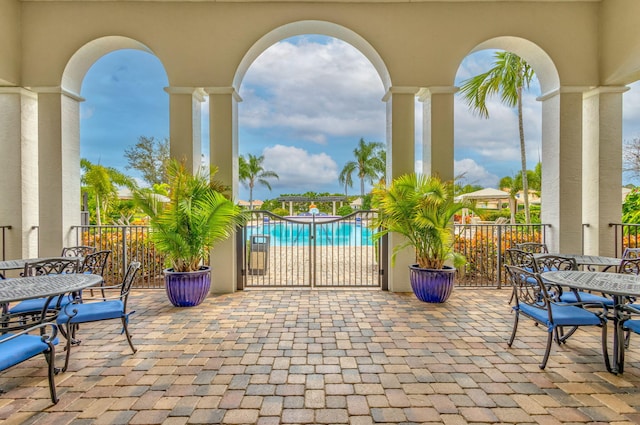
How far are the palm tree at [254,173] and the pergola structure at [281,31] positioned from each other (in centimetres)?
2215

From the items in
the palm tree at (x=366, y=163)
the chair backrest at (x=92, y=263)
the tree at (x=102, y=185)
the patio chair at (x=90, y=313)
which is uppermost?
the palm tree at (x=366, y=163)

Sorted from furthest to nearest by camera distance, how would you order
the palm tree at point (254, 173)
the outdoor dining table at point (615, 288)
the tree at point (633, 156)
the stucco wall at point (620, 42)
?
the palm tree at point (254, 173)
the tree at point (633, 156)
the stucco wall at point (620, 42)
the outdoor dining table at point (615, 288)

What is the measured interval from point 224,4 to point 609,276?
6.41 meters

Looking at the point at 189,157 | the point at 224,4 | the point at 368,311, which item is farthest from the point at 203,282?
the point at 224,4

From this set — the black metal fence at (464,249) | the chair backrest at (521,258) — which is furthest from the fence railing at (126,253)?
the chair backrest at (521,258)

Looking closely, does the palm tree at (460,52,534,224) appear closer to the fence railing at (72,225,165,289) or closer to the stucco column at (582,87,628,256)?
the stucco column at (582,87,628,256)

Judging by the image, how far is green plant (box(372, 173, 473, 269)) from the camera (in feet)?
15.3

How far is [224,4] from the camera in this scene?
17.5ft

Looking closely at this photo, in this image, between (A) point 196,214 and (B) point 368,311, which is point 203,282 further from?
(B) point 368,311

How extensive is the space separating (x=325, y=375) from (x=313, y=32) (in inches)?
217

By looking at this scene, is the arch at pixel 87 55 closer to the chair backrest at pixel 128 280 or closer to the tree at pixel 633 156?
the chair backrest at pixel 128 280

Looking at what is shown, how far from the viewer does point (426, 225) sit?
15.4 ft

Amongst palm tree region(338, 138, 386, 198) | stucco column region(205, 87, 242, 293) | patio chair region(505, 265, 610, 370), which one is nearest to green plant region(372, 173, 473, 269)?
patio chair region(505, 265, 610, 370)

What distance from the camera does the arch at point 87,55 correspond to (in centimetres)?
535
